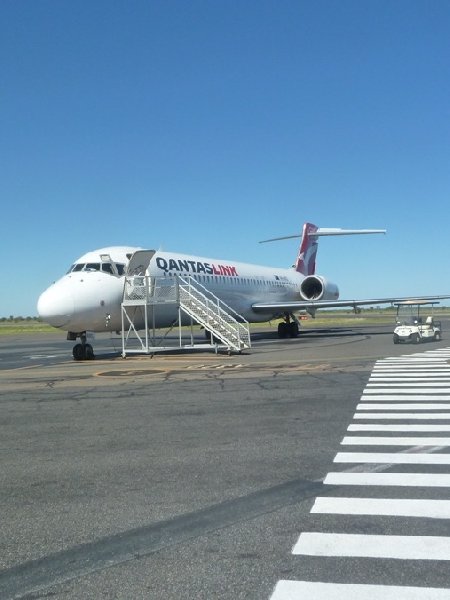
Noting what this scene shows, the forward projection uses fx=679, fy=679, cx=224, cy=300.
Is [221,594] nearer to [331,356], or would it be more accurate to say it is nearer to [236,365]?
[236,365]

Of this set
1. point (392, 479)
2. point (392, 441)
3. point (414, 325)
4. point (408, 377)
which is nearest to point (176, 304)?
point (414, 325)

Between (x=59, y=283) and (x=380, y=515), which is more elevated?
(x=59, y=283)

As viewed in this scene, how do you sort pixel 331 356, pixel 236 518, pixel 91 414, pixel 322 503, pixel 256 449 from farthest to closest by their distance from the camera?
pixel 331 356 → pixel 91 414 → pixel 256 449 → pixel 322 503 → pixel 236 518

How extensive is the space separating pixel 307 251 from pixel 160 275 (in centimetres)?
2403

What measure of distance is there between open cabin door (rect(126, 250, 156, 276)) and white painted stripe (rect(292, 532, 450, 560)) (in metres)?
22.6

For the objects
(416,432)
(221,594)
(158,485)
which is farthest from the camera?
(416,432)

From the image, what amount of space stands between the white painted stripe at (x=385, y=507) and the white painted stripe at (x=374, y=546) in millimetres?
577

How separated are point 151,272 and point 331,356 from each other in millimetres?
8826

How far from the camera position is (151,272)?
28.2 meters

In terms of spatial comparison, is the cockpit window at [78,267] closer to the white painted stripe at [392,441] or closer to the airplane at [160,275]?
the airplane at [160,275]

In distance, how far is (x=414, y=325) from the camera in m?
32.7

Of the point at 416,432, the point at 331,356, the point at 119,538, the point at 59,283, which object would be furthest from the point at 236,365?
the point at 119,538

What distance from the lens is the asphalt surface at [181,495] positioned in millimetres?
4488

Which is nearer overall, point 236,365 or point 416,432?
point 416,432
